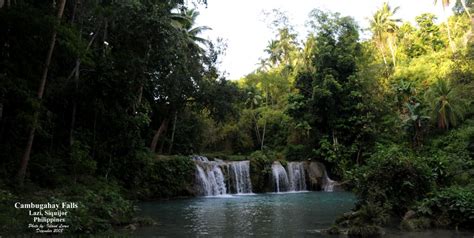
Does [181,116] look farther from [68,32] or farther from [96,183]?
[68,32]

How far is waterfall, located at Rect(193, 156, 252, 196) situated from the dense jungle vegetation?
2.92 feet

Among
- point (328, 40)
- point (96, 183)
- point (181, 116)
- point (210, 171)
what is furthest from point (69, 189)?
point (328, 40)

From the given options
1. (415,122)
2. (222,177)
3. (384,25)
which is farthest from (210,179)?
(384,25)

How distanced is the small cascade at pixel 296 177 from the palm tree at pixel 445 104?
10824 mm

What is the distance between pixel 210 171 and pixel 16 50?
15.9 meters

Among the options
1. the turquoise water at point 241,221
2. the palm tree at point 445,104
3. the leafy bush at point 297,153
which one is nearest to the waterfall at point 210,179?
the turquoise water at point 241,221

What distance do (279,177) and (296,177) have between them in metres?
1.67

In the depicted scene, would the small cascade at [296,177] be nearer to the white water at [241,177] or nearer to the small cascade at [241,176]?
the white water at [241,177]

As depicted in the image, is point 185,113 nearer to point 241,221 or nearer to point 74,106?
point 74,106

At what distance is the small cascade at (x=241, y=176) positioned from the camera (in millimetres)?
27341

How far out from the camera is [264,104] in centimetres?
4919

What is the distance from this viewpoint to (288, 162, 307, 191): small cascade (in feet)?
99.2

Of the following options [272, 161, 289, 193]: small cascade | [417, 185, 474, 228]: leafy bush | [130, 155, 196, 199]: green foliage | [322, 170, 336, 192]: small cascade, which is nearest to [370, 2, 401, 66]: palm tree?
[322, 170, 336, 192]: small cascade

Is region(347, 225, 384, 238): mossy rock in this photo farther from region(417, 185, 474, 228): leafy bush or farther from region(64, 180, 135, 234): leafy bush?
region(64, 180, 135, 234): leafy bush
